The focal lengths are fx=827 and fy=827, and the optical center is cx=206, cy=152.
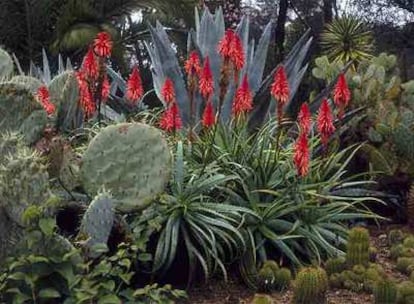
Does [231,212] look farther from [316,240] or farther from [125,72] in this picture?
[125,72]

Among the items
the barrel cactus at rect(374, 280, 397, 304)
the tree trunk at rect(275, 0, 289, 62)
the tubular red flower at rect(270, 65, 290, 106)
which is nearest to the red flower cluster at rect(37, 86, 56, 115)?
the tubular red flower at rect(270, 65, 290, 106)

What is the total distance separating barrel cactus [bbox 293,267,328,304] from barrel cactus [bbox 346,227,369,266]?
2.60ft

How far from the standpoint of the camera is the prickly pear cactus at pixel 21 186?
14.8 feet

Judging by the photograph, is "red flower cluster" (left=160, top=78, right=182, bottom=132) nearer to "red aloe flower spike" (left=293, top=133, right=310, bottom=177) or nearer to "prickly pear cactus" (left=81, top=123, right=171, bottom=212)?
"prickly pear cactus" (left=81, top=123, right=171, bottom=212)

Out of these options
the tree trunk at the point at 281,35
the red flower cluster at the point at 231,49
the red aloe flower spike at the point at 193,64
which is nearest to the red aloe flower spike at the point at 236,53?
the red flower cluster at the point at 231,49

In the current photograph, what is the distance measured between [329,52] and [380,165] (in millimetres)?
10764

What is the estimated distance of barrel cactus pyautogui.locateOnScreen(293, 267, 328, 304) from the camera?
4.75m

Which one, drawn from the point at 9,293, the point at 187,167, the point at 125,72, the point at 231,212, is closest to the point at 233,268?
the point at 231,212

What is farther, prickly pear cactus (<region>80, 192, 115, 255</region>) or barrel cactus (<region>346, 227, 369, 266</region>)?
barrel cactus (<region>346, 227, 369, 266</region>)

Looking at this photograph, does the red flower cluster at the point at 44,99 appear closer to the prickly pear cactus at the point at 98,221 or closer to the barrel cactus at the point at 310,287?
the prickly pear cactus at the point at 98,221

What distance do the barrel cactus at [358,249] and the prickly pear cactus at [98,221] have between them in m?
1.75

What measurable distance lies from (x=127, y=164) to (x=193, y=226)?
592mm

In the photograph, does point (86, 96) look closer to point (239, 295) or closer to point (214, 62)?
point (239, 295)

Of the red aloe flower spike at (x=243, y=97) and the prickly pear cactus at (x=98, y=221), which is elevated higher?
the red aloe flower spike at (x=243, y=97)
